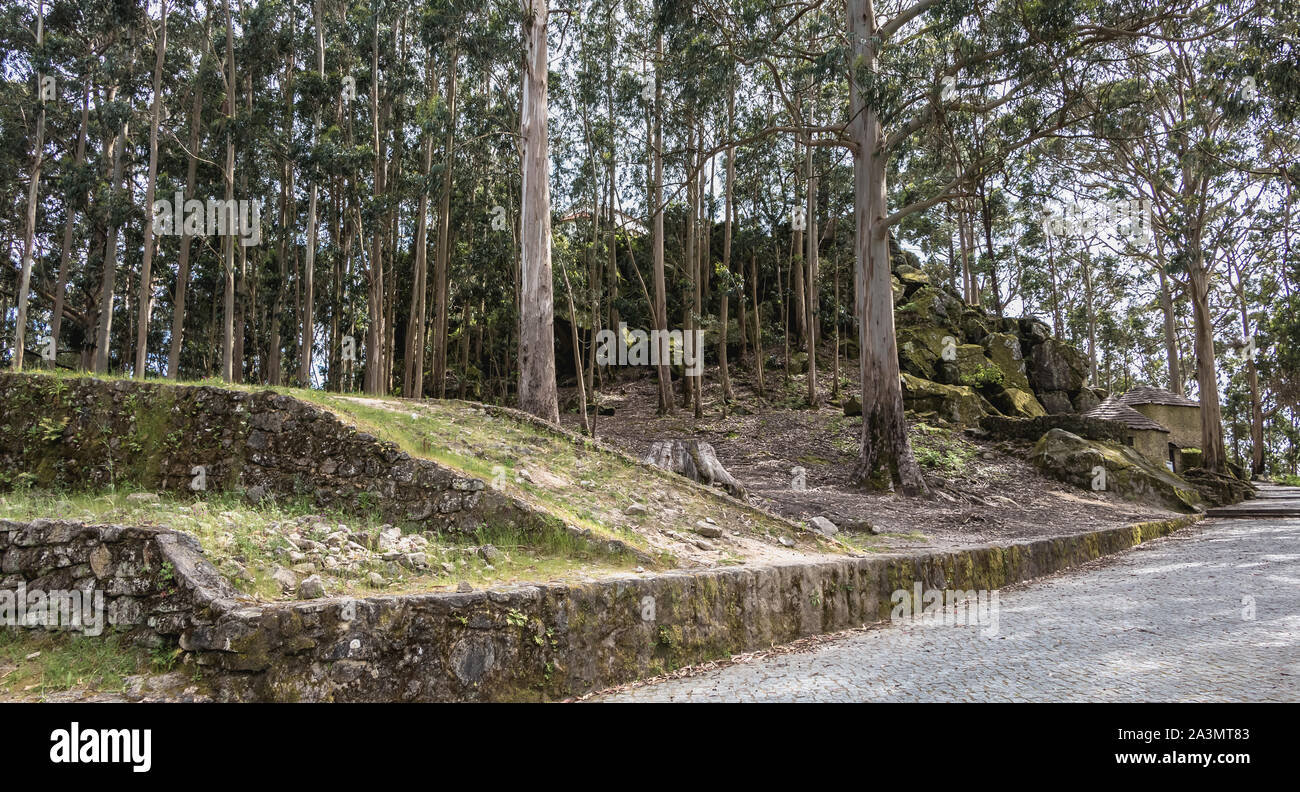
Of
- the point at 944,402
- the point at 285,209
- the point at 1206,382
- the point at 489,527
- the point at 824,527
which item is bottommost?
the point at 824,527

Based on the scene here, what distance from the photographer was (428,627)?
13.2 feet

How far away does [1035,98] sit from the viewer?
14.2m

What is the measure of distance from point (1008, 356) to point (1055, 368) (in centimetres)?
222

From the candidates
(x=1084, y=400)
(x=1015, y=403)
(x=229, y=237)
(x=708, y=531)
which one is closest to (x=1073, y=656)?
(x=708, y=531)

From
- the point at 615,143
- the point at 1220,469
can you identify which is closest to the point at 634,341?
the point at 615,143

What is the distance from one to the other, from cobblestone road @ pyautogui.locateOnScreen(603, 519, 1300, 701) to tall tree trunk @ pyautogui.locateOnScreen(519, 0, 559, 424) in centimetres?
609

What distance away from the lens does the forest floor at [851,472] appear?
35.3ft

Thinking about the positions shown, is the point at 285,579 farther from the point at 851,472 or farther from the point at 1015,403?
the point at 1015,403

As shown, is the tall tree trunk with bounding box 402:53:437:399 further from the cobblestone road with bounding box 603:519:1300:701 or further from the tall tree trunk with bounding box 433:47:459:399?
the cobblestone road with bounding box 603:519:1300:701

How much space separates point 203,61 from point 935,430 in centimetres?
2301

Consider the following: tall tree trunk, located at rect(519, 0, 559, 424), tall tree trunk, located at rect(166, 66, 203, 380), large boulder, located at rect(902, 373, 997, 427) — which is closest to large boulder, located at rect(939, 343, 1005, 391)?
large boulder, located at rect(902, 373, 997, 427)

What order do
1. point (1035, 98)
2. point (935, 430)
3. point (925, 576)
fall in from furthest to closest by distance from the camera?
point (935, 430) → point (1035, 98) → point (925, 576)
